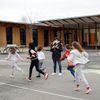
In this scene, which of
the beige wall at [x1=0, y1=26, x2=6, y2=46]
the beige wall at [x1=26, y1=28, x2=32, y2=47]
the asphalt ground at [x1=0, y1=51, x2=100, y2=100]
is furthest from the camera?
the beige wall at [x1=26, y1=28, x2=32, y2=47]

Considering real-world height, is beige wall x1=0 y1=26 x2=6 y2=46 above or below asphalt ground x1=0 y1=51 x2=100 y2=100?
above

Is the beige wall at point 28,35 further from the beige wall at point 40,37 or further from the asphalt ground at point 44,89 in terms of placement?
the asphalt ground at point 44,89

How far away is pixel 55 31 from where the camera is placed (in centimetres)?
5334

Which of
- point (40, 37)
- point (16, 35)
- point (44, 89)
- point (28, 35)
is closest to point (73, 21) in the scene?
point (28, 35)

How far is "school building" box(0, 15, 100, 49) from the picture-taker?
44938 millimetres

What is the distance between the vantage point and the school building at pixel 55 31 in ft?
147

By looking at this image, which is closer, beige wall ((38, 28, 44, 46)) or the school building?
the school building

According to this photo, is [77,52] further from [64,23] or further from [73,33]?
[73,33]

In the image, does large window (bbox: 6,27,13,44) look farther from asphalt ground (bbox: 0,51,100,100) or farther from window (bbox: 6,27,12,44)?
asphalt ground (bbox: 0,51,100,100)

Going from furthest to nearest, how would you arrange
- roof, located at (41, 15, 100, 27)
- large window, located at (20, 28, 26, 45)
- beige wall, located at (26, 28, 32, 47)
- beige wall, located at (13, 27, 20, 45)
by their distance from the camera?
beige wall, located at (26, 28, 32, 47), large window, located at (20, 28, 26, 45), beige wall, located at (13, 27, 20, 45), roof, located at (41, 15, 100, 27)

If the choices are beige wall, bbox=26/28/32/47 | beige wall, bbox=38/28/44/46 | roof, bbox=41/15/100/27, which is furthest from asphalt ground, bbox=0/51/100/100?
beige wall, bbox=38/28/44/46

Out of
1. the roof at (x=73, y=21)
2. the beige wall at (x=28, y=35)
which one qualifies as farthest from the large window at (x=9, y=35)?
the roof at (x=73, y=21)

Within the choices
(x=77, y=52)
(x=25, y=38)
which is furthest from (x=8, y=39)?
(x=77, y=52)

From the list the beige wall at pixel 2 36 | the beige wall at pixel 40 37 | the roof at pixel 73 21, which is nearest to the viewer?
the roof at pixel 73 21
